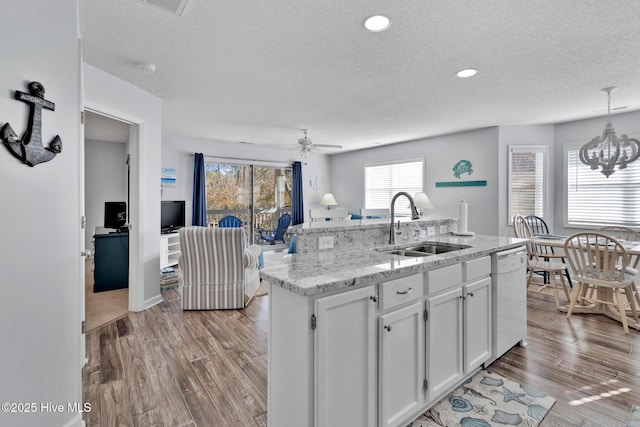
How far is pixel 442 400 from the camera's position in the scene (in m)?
1.97

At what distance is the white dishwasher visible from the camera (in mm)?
2328

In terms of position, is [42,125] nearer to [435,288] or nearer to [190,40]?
[190,40]

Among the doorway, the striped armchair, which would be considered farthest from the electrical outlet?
the doorway

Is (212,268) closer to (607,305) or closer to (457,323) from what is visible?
(457,323)

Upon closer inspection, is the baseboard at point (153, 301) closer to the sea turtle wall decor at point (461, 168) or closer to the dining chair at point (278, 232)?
the dining chair at point (278, 232)

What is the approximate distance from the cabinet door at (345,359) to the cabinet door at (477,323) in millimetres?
914

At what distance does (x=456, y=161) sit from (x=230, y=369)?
16.7ft

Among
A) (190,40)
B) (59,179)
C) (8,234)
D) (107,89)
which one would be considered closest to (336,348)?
(8,234)

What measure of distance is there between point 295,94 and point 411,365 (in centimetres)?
302

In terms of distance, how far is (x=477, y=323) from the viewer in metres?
2.16

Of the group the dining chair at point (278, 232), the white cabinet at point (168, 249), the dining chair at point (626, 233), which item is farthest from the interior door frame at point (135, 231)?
the dining chair at point (626, 233)

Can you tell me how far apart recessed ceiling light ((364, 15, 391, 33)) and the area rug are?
2.53 metres

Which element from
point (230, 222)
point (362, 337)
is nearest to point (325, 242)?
point (362, 337)

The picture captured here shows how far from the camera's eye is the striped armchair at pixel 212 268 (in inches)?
138
